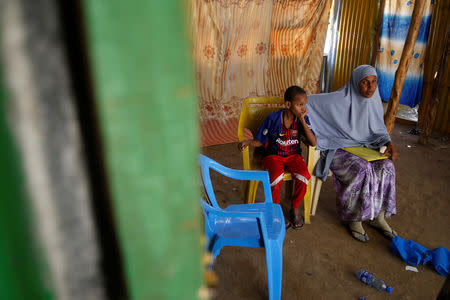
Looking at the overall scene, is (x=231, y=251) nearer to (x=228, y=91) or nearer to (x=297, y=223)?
(x=297, y=223)

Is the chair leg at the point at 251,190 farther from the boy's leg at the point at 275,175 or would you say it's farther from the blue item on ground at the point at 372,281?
the blue item on ground at the point at 372,281

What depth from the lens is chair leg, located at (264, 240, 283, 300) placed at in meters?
1.64

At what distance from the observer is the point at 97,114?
0.73 ft

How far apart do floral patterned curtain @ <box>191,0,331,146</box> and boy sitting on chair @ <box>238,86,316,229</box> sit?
1953 millimetres

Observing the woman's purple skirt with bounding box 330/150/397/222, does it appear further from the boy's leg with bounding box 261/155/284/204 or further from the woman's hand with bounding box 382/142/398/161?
the boy's leg with bounding box 261/155/284/204

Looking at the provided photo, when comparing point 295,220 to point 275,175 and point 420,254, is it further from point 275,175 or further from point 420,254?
point 420,254

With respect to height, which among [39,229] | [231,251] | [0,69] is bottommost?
[231,251]

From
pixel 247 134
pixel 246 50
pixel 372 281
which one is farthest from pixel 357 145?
pixel 246 50

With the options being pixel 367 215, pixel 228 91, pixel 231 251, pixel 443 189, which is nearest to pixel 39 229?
pixel 231 251

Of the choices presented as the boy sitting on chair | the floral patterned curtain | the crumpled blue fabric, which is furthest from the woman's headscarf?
the floral patterned curtain

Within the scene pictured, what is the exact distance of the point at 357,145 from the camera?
2.74 meters

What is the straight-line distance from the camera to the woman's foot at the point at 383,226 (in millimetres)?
2461

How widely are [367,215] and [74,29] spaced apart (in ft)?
8.69

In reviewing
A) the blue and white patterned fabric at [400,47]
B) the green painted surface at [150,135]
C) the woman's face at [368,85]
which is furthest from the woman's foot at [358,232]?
the blue and white patterned fabric at [400,47]
